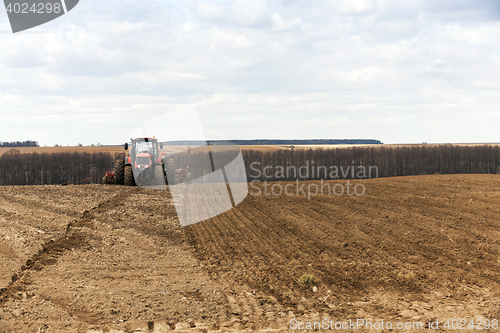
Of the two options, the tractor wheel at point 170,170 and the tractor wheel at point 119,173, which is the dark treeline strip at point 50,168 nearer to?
the tractor wheel at point 119,173

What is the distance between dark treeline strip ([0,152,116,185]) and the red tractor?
164 feet

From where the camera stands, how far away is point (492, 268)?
7797mm

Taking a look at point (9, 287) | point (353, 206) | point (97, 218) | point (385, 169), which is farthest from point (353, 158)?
point (9, 287)

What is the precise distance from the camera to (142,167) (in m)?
20.5

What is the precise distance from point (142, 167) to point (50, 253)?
11.8 meters

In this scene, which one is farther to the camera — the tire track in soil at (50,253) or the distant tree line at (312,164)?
the distant tree line at (312,164)

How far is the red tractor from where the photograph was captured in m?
20.5

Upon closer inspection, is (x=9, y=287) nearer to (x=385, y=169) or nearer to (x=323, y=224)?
(x=323, y=224)

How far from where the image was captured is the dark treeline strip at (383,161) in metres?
71.5

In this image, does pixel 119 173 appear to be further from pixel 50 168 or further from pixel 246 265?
pixel 50 168

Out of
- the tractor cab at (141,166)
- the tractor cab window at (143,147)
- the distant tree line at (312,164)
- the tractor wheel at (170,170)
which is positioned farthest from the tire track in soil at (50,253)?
the distant tree line at (312,164)

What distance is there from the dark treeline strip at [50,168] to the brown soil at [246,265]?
6054cm

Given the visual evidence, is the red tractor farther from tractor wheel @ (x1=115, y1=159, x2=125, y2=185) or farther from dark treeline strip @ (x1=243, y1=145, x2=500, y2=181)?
dark treeline strip @ (x1=243, y1=145, x2=500, y2=181)

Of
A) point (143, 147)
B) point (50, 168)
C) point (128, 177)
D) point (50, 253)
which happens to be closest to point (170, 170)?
point (143, 147)
